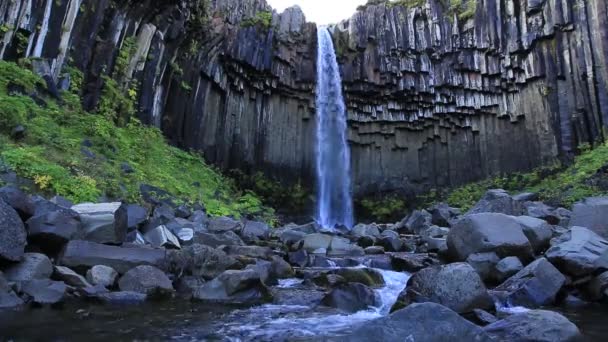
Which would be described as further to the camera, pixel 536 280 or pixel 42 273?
pixel 536 280

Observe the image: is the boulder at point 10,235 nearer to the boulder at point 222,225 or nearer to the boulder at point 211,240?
the boulder at point 211,240

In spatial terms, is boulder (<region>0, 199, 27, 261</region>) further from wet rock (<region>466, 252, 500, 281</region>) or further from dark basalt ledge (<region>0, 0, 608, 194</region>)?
dark basalt ledge (<region>0, 0, 608, 194</region>)

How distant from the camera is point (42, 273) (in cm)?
650

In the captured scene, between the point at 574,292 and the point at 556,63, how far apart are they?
23747 mm

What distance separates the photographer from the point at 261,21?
1133 inches

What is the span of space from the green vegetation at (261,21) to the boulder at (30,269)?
77.6ft

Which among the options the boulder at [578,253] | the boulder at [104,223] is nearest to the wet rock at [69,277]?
the boulder at [104,223]

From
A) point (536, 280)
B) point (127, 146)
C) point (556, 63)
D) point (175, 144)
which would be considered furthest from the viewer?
point (556, 63)

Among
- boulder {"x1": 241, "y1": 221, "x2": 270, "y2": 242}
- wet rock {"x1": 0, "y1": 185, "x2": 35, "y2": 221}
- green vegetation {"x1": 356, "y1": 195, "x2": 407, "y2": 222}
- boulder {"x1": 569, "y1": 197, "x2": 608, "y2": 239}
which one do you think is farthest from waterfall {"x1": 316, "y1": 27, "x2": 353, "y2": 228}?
wet rock {"x1": 0, "y1": 185, "x2": 35, "y2": 221}

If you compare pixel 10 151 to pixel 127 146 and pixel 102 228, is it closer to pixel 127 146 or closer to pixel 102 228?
pixel 102 228

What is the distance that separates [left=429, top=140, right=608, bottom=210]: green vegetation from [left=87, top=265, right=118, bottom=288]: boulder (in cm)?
1883

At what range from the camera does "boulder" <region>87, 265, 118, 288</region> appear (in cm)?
697

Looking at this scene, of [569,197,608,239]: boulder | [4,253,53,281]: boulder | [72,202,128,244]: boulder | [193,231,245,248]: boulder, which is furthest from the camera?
[193,231,245,248]: boulder

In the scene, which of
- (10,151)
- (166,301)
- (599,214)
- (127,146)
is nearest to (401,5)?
(127,146)
